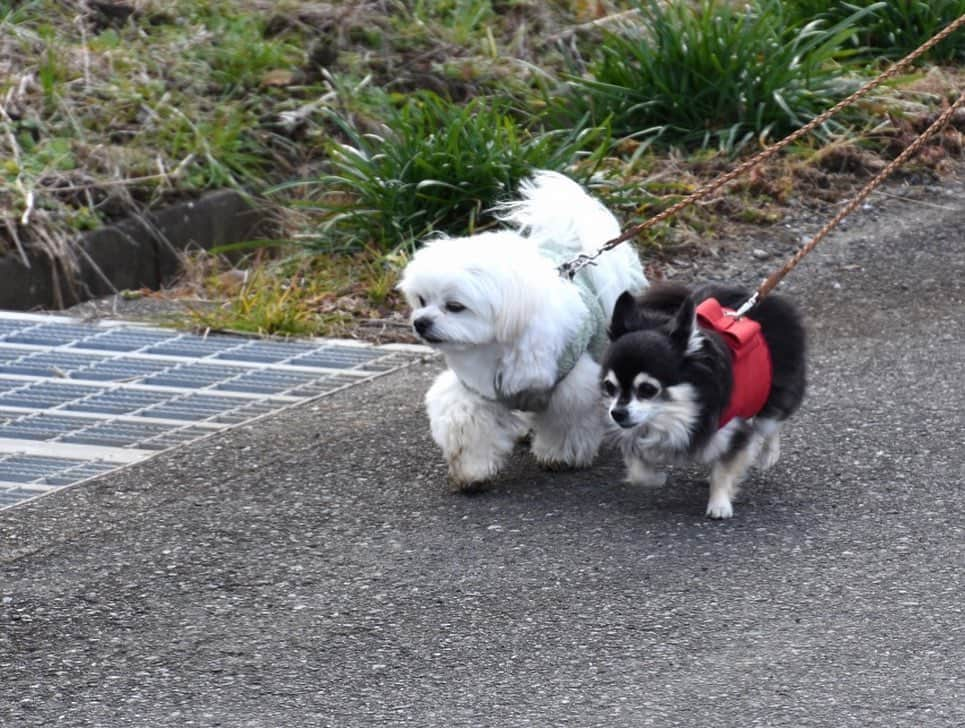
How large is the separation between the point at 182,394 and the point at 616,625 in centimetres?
233

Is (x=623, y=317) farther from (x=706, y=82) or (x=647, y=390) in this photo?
(x=706, y=82)

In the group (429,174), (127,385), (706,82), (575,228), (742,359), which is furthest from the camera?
(706,82)

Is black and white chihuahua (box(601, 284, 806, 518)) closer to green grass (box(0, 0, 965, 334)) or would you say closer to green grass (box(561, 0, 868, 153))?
green grass (box(0, 0, 965, 334))

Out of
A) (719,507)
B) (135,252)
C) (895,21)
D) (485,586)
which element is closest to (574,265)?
(719,507)

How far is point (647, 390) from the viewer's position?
13.3 ft

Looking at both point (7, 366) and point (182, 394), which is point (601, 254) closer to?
point (182, 394)

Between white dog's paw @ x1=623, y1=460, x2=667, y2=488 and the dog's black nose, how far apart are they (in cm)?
67

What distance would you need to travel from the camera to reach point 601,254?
187 inches

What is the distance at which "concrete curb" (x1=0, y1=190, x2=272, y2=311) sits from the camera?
6.61 meters

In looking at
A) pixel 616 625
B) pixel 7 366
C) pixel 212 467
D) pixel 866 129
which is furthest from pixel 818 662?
pixel 866 129

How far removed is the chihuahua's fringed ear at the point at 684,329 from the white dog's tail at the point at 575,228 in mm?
709

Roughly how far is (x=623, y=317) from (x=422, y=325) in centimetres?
55

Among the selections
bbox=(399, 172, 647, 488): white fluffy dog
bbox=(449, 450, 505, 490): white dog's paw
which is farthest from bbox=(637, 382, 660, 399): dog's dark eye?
bbox=(449, 450, 505, 490): white dog's paw

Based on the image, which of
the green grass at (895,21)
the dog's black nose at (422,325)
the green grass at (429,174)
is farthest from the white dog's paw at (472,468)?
the green grass at (895,21)
